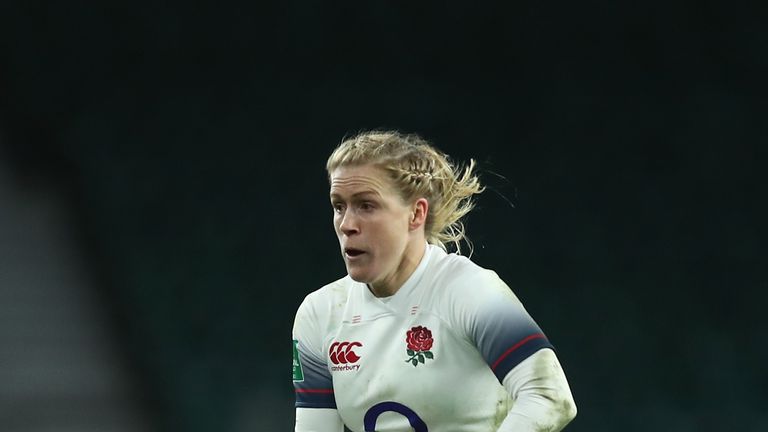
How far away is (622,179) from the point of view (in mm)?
5996

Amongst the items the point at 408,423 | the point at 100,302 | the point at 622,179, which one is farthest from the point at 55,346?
the point at 408,423

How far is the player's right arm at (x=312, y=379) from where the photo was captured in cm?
286

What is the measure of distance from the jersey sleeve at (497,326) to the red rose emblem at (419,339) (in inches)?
3.4

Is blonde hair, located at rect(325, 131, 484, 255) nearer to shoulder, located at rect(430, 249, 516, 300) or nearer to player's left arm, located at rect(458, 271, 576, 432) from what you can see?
shoulder, located at rect(430, 249, 516, 300)

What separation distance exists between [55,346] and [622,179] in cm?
306

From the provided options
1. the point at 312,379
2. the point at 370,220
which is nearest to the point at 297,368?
the point at 312,379

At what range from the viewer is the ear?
273 centimetres

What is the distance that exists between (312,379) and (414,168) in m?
0.59

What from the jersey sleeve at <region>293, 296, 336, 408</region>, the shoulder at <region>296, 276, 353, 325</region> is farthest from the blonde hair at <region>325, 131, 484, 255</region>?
the jersey sleeve at <region>293, 296, 336, 408</region>

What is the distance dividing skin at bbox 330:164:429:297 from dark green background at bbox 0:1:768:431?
3309 millimetres

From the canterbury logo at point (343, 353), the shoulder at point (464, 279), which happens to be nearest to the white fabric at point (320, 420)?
the canterbury logo at point (343, 353)

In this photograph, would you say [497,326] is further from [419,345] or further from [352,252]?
[352,252]

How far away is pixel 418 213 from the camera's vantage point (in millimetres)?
2748

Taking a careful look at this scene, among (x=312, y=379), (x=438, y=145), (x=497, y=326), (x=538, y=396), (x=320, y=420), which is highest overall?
(x=438, y=145)
